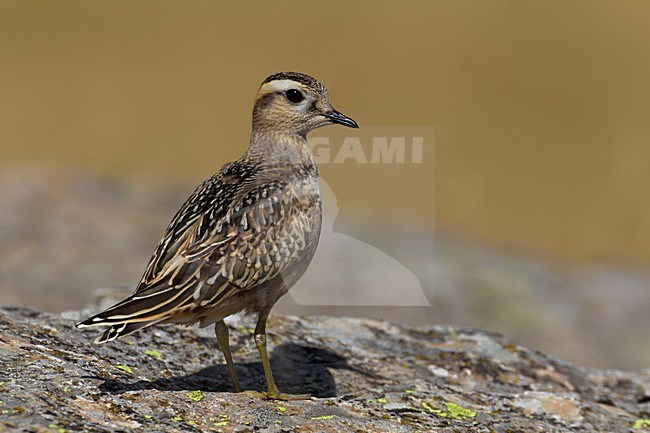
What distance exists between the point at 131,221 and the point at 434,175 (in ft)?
33.6

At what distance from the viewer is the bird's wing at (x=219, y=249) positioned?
7.84m

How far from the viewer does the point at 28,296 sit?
14.2m

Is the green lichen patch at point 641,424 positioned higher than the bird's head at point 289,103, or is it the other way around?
the bird's head at point 289,103

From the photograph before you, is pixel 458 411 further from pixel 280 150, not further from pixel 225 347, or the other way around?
pixel 280 150

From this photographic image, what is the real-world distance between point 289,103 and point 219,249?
223 centimetres

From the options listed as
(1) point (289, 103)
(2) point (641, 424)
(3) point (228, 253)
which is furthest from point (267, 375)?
(2) point (641, 424)

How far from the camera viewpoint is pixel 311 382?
9383 millimetres

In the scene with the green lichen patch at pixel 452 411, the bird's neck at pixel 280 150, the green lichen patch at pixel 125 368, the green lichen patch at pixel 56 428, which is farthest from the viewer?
the bird's neck at pixel 280 150

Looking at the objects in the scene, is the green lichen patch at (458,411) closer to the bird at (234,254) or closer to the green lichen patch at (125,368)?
the bird at (234,254)

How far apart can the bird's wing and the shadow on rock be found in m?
0.77

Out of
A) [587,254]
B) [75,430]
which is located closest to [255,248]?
[75,430]

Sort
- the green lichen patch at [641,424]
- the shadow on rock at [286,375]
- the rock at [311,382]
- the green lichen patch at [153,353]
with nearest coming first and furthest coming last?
the rock at [311,382]
the shadow on rock at [286,375]
the green lichen patch at [153,353]
the green lichen patch at [641,424]

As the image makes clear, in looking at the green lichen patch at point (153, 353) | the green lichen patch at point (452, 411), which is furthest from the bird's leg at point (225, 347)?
the green lichen patch at point (452, 411)

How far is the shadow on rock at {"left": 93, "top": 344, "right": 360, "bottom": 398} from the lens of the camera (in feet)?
28.0
